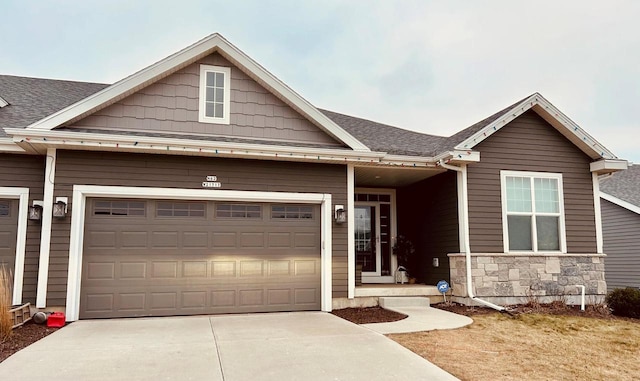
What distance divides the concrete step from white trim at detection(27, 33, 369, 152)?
9.77ft

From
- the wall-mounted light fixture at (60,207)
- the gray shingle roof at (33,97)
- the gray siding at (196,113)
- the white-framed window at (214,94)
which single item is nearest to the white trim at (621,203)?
the gray siding at (196,113)

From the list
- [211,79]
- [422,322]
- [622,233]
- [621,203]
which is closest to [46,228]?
[211,79]

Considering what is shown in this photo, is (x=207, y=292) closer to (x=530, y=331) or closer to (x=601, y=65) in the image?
(x=530, y=331)

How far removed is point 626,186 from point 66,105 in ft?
55.5

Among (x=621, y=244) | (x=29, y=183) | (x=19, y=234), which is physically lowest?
(x=621, y=244)

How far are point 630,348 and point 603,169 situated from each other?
4.89 m

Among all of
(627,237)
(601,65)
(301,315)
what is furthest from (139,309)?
(601,65)

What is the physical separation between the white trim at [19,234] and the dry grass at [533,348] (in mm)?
6101

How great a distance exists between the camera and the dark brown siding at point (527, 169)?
9.16 m

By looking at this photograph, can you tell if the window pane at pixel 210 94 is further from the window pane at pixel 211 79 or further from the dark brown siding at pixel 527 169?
the dark brown siding at pixel 527 169

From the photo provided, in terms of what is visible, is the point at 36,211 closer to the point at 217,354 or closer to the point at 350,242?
the point at 217,354

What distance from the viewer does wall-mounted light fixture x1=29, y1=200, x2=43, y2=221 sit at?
7.27 metres

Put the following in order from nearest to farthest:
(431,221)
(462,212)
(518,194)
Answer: (462,212), (518,194), (431,221)

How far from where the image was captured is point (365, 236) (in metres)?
11.3
